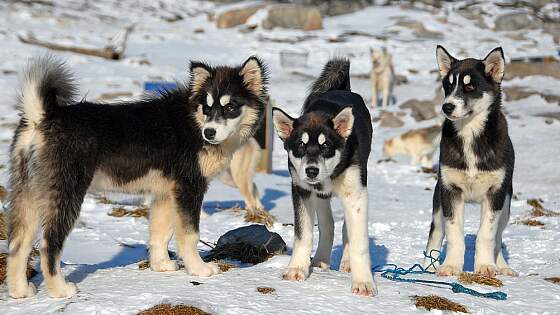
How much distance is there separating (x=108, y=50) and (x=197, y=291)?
2282 centimetres

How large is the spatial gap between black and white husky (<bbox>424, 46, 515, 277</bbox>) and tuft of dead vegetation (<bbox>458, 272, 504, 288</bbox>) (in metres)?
0.22

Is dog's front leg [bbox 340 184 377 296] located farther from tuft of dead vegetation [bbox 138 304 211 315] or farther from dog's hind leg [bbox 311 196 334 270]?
tuft of dead vegetation [bbox 138 304 211 315]

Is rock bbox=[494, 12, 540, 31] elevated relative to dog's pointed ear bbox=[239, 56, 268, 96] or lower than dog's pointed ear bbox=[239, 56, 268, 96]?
elevated

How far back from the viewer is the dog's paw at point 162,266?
5.52 metres

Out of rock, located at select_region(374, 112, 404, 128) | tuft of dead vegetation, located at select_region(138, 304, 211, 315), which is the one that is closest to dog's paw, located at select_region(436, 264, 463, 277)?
tuft of dead vegetation, located at select_region(138, 304, 211, 315)

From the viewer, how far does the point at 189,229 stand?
17.4ft

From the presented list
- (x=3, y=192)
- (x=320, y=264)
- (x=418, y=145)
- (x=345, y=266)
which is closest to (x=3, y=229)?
(x=3, y=192)

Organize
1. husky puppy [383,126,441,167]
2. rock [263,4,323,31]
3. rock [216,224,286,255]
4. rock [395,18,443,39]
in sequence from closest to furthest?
rock [216,224,286,255], husky puppy [383,126,441,167], rock [395,18,443,39], rock [263,4,323,31]

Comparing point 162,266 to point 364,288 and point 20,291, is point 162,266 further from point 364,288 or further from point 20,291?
point 364,288

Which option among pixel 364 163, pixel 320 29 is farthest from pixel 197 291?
pixel 320 29

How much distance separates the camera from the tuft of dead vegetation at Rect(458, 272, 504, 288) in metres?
5.55

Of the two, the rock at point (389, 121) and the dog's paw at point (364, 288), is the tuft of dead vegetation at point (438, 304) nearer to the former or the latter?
the dog's paw at point (364, 288)

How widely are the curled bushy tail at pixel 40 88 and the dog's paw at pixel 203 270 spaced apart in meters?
1.59

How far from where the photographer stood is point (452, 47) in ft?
105
